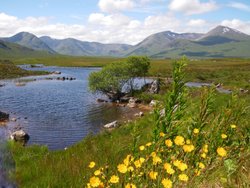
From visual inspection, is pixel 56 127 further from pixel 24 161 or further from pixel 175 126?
pixel 175 126

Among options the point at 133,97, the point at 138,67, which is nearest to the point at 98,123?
the point at 133,97

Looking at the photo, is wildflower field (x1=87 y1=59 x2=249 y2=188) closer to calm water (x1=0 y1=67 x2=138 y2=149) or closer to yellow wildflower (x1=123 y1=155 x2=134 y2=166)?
yellow wildflower (x1=123 y1=155 x2=134 y2=166)

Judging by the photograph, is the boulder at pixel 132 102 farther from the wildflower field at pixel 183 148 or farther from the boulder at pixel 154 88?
the wildflower field at pixel 183 148

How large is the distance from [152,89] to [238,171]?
166 feet

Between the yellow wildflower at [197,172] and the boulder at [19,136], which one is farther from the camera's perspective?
the boulder at [19,136]

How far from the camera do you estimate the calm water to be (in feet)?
97.9

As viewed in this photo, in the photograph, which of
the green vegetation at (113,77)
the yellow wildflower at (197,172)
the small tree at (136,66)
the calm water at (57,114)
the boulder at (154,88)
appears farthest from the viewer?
the boulder at (154,88)

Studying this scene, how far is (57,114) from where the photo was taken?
1575 inches

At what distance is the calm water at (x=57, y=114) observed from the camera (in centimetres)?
2983

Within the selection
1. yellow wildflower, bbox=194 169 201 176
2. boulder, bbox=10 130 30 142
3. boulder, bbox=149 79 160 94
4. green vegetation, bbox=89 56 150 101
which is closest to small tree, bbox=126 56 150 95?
green vegetation, bbox=89 56 150 101

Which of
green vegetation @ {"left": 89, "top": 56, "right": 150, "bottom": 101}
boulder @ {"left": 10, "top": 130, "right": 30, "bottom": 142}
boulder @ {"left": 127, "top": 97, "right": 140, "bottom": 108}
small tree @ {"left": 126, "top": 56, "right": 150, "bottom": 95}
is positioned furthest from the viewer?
small tree @ {"left": 126, "top": 56, "right": 150, "bottom": 95}

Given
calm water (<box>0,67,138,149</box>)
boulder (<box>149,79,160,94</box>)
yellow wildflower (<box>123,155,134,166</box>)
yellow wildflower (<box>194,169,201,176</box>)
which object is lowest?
calm water (<box>0,67,138,149</box>)

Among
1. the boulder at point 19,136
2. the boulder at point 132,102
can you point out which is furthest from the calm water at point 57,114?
the boulder at point 132,102

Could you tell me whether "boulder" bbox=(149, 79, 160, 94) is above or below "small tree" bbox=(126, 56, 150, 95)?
below
